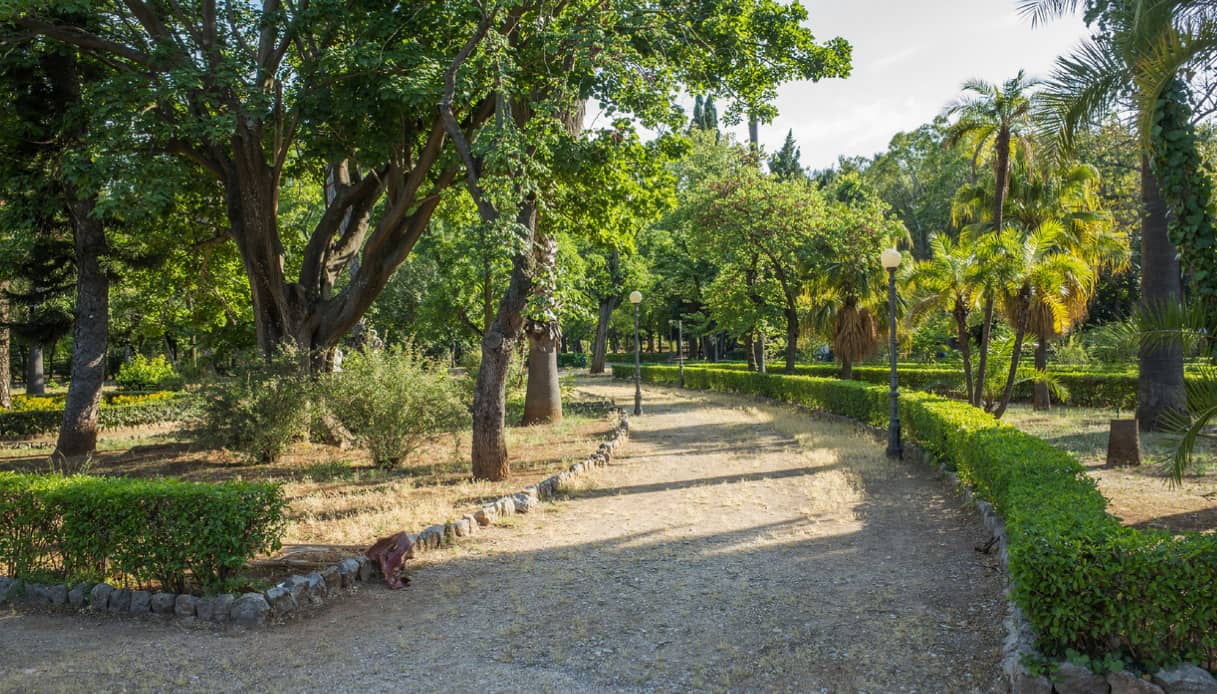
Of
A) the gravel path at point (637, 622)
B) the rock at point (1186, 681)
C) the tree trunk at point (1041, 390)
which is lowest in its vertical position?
the gravel path at point (637, 622)

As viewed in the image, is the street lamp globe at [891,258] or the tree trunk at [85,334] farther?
the tree trunk at [85,334]

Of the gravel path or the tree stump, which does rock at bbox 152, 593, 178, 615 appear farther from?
the tree stump

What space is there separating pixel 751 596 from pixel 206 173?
1332 cm

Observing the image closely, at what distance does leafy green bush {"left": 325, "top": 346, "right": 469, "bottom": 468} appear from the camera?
1068cm

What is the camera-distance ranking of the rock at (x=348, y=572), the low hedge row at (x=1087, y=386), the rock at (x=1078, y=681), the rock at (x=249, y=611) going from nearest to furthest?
1. the rock at (x=1078, y=681)
2. the rock at (x=249, y=611)
3. the rock at (x=348, y=572)
4. the low hedge row at (x=1087, y=386)

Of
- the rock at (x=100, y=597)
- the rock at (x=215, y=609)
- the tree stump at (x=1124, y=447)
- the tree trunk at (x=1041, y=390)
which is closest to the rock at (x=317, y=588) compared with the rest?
the rock at (x=215, y=609)

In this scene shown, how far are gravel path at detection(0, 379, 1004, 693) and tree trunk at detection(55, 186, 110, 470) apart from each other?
34.6 feet

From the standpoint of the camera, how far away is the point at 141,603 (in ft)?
17.4

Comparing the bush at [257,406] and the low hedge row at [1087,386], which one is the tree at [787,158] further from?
the bush at [257,406]

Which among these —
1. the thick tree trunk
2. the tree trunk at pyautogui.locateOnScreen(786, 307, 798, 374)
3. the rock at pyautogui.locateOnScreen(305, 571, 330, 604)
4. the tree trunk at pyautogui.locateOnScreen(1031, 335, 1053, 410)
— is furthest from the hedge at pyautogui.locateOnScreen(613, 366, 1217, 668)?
the tree trunk at pyautogui.locateOnScreen(786, 307, 798, 374)

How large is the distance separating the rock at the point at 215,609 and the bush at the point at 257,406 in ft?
20.9

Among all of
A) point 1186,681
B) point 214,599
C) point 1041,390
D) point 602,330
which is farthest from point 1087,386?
point 602,330

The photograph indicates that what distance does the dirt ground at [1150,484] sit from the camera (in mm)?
7094

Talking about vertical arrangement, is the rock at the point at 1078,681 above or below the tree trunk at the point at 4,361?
below
